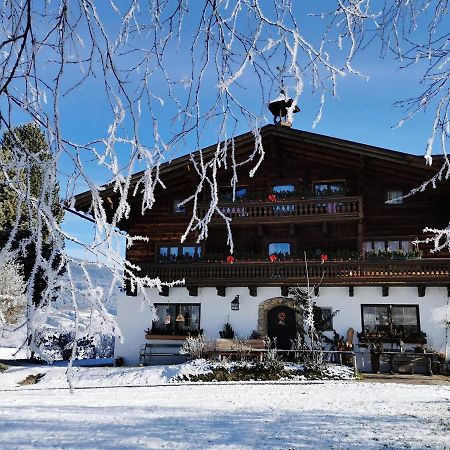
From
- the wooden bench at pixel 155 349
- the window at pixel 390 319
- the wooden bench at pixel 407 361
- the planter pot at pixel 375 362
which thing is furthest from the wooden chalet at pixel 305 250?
the planter pot at pixel 375 362

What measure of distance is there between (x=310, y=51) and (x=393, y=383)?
13193 millimetres

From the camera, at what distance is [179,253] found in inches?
817

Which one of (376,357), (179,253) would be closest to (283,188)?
(179,253)

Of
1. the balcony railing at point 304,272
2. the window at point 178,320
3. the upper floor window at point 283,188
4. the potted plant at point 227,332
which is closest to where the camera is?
the balcony railing at point 304,272

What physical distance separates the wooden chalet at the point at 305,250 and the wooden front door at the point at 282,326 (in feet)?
0.14

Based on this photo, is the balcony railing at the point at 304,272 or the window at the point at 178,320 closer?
the balcony railing at the point at 304,272

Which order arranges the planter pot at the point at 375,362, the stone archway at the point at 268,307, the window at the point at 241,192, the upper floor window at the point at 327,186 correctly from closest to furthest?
the planter pot at the point at 375,362 → the stone archway at the point at 268,307 → the upper floor window at the point at 327,186 → the window at the point at 241,192

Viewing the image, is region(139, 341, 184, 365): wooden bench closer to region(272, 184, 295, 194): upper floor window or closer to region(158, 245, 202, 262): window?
region(158, 245, 202, 262): window

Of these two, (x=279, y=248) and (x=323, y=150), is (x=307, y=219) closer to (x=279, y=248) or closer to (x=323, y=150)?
(x=279, y=248)

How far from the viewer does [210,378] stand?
14.5 meters

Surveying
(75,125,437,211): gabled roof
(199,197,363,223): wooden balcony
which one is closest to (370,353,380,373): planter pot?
(199,197,363,223): wooden balcony

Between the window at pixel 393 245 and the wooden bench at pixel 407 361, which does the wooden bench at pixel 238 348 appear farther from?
the window at pixel 393 245

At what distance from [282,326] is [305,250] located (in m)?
3.35

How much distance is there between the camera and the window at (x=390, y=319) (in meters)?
18.0
